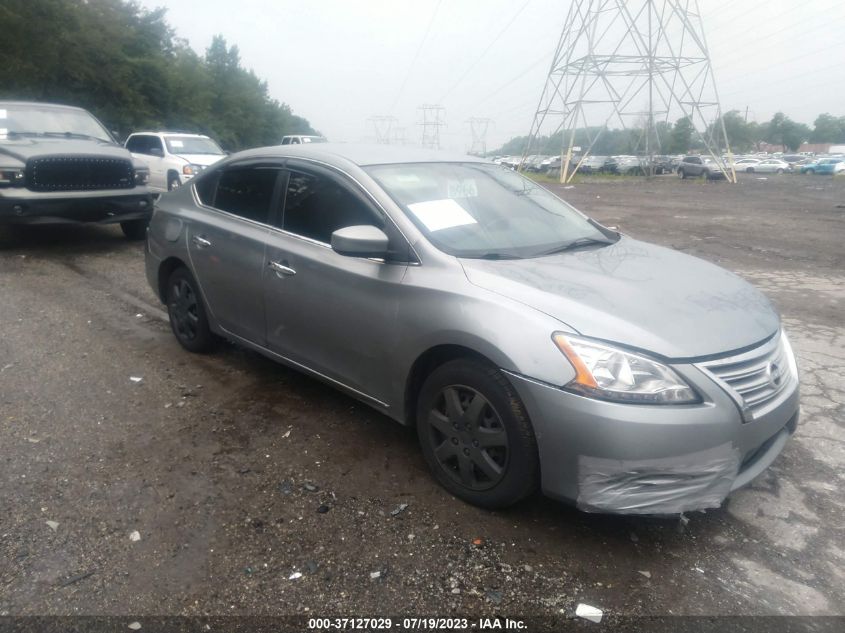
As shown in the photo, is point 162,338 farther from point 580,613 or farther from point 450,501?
point 580,613

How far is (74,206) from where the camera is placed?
8.47m

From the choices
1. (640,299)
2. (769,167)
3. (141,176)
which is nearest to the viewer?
(640,299)

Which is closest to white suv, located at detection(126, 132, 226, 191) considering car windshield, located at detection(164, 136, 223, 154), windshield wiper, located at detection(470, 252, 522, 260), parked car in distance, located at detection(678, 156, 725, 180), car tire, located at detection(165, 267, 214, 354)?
car windshield, located at detection(164, 136, 223, 154)

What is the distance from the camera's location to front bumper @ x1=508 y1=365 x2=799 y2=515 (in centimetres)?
253

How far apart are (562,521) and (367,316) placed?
1378 millimetres

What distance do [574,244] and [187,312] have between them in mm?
2952

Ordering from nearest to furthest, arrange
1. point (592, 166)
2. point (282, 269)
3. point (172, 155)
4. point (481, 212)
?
point (481, 212), point (282, 269), point (172, 155), point (592, 166)

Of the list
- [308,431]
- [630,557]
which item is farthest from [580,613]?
[308,431]

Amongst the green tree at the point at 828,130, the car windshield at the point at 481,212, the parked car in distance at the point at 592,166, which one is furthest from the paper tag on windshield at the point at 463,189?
the green tree at the point at 828,130

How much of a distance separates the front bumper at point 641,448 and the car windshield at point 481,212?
97cm

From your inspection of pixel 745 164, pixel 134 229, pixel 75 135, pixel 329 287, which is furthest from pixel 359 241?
pixel 745 164

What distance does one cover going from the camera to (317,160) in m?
3.90

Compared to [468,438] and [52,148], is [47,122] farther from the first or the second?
[468,438]

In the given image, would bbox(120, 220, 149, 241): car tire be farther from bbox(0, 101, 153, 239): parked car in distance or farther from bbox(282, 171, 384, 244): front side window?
bbox(282, 171, 384, 244): front side window
